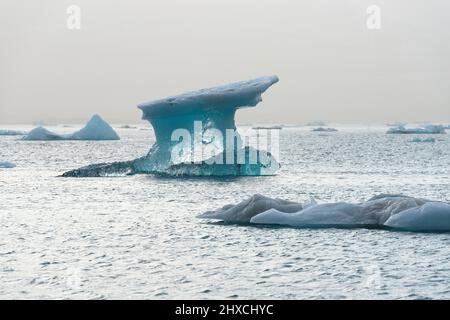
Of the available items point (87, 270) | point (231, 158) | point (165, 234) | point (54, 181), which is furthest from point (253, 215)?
point (54, 181)

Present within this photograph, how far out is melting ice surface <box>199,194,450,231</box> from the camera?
742 inches

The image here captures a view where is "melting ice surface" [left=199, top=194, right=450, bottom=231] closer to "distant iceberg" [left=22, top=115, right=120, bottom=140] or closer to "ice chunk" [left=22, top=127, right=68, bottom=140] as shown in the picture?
"distant iceberg" [left=22, top=115, right=120, bottom=140]

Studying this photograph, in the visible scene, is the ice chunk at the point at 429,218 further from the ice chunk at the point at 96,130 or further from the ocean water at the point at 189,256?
the ice chunk at the point at 96,130

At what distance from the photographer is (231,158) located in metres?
35.7

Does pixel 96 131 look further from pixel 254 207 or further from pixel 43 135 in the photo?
pixel 254 207

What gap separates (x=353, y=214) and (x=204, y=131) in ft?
57.6

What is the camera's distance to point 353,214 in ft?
66.0

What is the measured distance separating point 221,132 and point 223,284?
22.9 m

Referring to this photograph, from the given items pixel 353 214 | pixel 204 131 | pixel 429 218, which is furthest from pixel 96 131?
pixel 429 218

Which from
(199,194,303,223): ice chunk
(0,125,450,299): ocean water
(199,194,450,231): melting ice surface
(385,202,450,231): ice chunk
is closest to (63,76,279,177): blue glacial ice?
(0,125,450,299): ocean water

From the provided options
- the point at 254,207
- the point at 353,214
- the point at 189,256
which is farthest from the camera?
the point at 254,207
